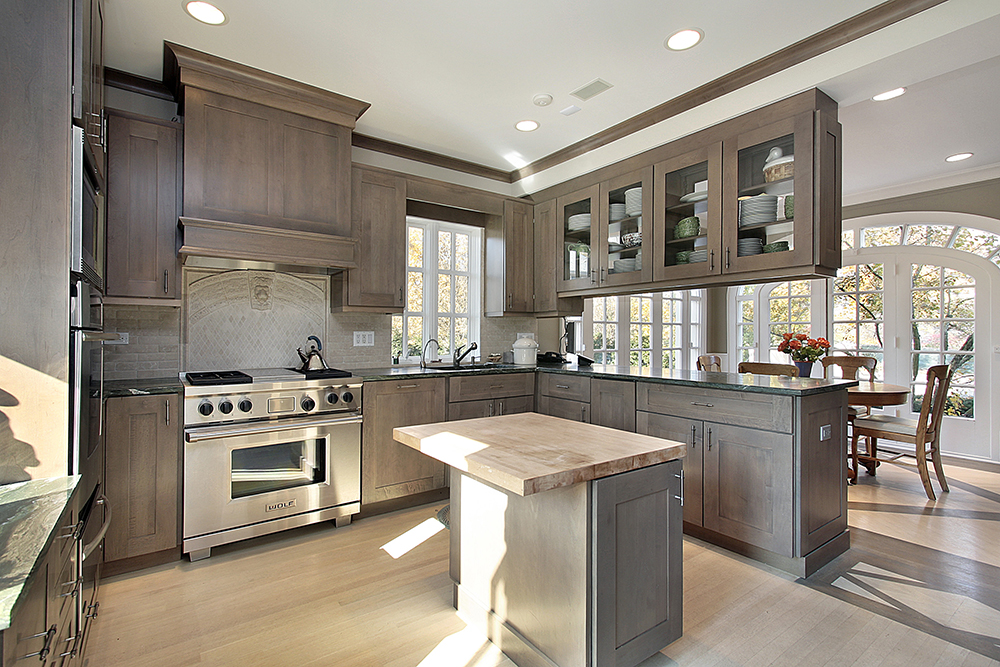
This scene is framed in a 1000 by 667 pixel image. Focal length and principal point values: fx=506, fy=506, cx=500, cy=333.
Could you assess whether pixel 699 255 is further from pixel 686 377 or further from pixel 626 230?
pixel 686 377

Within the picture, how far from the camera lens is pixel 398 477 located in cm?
340

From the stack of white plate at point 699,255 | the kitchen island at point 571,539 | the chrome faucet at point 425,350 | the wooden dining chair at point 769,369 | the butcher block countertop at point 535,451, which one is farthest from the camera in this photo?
the wooden dining chair at point 769,369

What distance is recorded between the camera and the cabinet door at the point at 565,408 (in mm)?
3627

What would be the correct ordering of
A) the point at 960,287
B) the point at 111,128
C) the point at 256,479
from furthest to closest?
the point at 960,287, the point at 256,479, the point at 111,128

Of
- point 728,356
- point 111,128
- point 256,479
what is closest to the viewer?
point 111,128

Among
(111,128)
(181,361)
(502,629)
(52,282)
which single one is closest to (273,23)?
(111,128)

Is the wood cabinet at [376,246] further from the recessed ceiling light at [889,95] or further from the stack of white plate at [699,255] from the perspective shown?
the recessed ceiling light at [889,95]

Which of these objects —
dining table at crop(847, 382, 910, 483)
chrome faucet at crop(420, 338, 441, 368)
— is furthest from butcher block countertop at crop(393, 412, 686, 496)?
dining table at crop(847, 382, 910, 483)

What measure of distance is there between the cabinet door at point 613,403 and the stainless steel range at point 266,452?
160cm

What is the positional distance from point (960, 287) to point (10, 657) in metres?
6.75

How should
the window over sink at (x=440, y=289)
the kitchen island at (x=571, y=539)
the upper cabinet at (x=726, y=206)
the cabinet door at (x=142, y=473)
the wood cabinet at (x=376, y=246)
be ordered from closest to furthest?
the kitchen island at (x=571, y=539)
the cabinet door at (x=142, y=473)
the upper cabinet at (x=726, y=206)
the wood cabinet at (x=376, y=246)
the window over sink at (x=440, y=289)

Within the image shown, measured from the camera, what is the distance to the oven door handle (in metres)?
2.67

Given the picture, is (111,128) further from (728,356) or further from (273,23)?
(728,356)

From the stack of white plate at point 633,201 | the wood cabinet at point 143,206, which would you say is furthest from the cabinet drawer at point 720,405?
the wood cabinet at point 143,206
